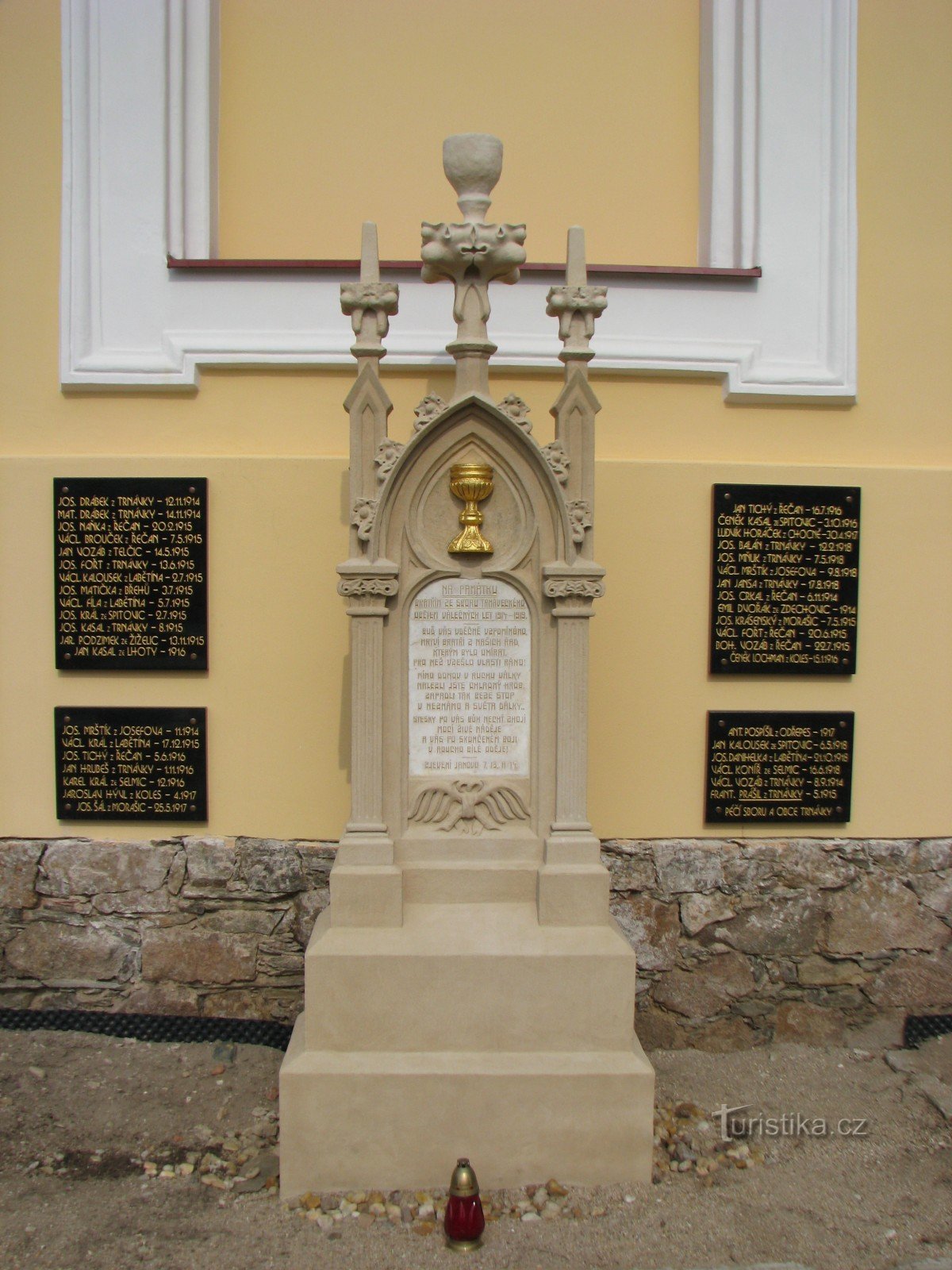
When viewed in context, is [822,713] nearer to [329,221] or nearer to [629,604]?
[629,604]

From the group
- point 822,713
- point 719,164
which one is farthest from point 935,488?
point 719,164

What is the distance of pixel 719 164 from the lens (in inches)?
175

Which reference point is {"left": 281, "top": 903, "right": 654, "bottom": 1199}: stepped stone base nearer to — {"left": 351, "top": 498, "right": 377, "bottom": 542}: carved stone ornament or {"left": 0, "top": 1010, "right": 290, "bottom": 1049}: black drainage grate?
{"left": 0, "top": 1010, "right": 290, "bottom": 1049}: black drainage grate

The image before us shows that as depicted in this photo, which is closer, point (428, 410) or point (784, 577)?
point (428, 410)

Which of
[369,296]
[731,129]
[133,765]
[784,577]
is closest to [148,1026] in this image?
[133,765]

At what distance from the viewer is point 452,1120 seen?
123 inches

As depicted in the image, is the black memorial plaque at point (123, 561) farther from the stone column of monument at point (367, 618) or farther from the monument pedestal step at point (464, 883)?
the monument pedestal step at point (464, 883)

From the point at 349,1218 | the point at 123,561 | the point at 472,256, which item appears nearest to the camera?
the point at 349,1218

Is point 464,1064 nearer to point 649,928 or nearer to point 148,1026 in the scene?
point 649,928

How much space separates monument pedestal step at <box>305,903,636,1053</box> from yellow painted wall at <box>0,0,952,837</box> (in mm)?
1118

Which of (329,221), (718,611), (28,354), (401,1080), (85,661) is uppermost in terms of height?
(329,221)

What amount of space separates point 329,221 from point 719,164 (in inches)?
76.6

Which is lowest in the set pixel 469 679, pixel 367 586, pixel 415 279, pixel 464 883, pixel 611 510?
pixel 464 883

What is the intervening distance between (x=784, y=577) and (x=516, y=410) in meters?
1.67
